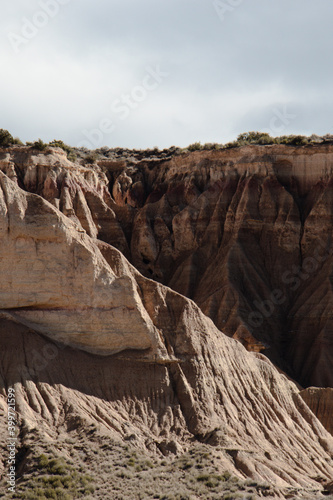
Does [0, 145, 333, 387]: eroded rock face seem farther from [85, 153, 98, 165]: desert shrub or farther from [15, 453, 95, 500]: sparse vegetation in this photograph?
[15, 453, 95, 500]: sparse vegetation

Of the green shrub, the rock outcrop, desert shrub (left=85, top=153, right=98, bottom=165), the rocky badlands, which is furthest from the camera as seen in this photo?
desert shrub (left=85, top=153, right=98, bottom=165)

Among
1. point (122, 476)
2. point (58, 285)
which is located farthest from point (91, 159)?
point (122, 476)

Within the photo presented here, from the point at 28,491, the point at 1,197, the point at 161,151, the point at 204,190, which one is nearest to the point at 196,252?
the point at 204,190

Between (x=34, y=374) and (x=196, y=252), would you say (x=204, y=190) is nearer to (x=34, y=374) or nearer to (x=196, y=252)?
(x=196, y=252)

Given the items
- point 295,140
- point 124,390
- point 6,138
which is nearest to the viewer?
point 124,390

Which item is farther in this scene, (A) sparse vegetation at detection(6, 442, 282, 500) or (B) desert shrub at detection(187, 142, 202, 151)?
(B) desert shrub at detection(187, 142, 202, 151)

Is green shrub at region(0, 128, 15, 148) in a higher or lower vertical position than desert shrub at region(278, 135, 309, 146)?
lower

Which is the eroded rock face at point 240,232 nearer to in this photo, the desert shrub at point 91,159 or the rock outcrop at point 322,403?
the desert shrub at point 91,159

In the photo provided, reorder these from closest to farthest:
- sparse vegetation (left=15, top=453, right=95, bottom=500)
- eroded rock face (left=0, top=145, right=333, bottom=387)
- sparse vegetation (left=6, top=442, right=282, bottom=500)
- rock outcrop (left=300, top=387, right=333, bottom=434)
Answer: sparse vegetation (left=15, top=453, right=95, bottom=500), sparse vegetation (left=6, top=442, right=282, bottom=500), rock outcrop (left=300, top=387, right=333, bottom=434), eroded rock face (left=0, top=145, right=333, bottom=387)

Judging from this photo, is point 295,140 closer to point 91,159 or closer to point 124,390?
point 91,159

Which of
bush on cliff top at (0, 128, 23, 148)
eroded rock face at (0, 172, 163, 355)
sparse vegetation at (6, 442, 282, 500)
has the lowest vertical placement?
sparse vegetation at (6, 442, 282, 500)

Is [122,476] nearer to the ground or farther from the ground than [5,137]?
nearer to the ground

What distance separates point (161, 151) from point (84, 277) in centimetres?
6010

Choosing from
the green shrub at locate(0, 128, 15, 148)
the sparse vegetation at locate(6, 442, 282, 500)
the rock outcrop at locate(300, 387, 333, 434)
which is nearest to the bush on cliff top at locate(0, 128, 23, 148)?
the green shrub at locate(0, 128, 15, 148)
